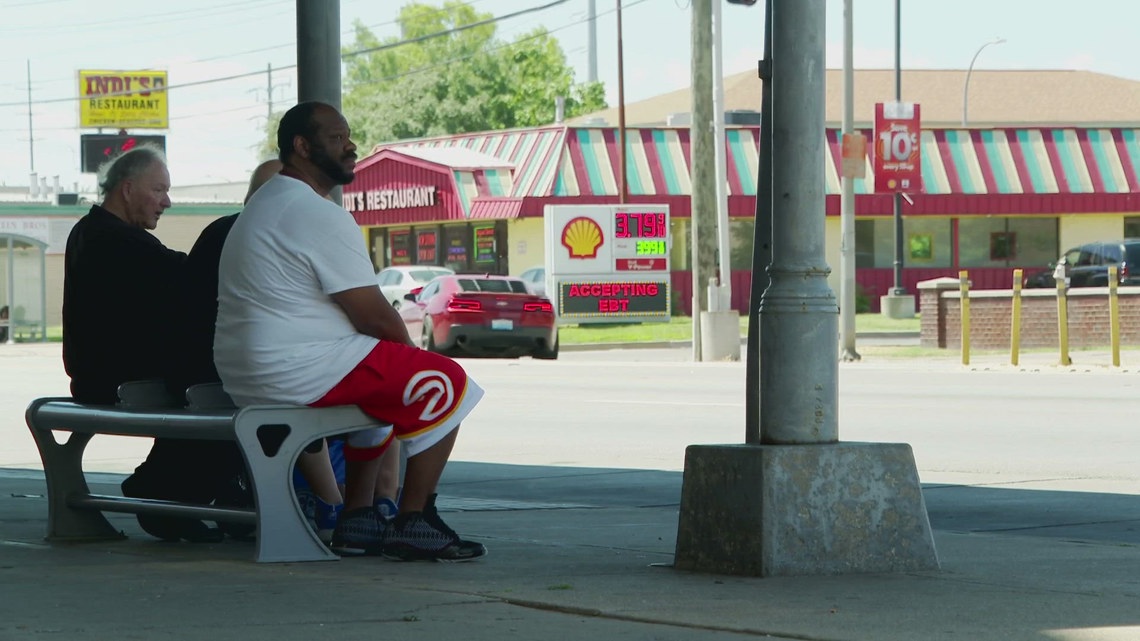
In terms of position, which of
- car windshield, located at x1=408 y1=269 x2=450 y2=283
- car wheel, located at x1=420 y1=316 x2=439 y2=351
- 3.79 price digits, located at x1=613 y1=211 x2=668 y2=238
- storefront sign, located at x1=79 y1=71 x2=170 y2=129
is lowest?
car wheel, located at x1=420 y1=316 x2=439 y2=351

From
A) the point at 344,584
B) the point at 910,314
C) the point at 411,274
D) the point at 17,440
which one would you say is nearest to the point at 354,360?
the point at 344,584

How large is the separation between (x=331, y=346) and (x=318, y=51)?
256cm

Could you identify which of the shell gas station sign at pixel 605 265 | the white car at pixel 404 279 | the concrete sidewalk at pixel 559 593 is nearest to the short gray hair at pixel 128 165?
the concrete sidewalk at pixel 559 593

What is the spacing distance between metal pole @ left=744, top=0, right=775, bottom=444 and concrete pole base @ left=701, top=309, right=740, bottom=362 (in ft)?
67.5

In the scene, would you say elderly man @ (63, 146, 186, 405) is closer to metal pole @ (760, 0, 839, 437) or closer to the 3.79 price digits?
metal pole @ (760, 0, 839, 437)

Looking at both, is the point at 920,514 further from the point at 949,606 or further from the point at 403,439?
the point at 403,439

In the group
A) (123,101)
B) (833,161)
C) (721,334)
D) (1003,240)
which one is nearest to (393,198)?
(833,161)

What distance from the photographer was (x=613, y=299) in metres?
39.8

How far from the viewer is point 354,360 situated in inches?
248

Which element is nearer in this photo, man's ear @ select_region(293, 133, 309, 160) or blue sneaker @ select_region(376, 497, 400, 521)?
man's ear @ select_region(293, 133, 309, 160)

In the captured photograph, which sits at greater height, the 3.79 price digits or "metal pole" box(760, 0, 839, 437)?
the 3.79 price digits

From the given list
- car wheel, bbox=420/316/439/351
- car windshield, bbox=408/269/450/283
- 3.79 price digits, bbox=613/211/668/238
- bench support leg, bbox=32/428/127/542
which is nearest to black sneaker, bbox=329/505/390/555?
bench support leg, bbox=32/428/127/542

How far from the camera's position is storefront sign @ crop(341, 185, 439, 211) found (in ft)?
160

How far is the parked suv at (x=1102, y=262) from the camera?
1435 inches
